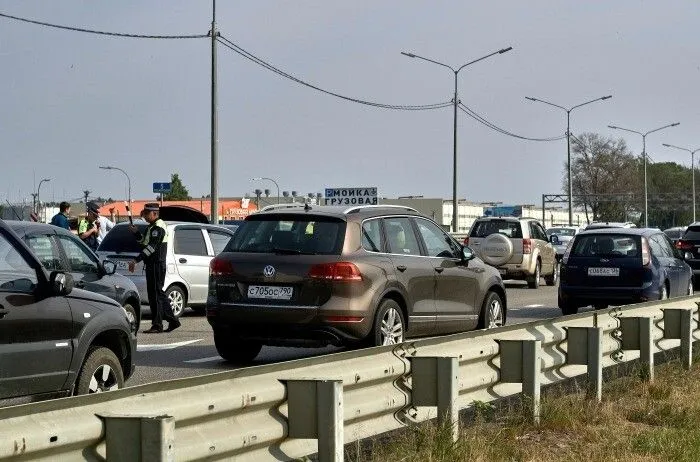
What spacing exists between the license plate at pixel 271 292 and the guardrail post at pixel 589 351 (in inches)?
136

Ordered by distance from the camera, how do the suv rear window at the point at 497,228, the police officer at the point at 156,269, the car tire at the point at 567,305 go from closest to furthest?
the police officer at the point at 156,269 < the car tire at the point at 567,305 < the suv rear window at the point at 497,228

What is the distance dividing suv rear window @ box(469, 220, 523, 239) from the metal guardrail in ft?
81.9

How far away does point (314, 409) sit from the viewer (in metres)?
6.96

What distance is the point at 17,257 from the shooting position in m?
8.83

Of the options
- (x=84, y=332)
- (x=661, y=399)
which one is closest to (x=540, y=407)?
(x=661, y=399)

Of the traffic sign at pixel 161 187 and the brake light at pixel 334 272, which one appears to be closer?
the brake light at pixel 334 272

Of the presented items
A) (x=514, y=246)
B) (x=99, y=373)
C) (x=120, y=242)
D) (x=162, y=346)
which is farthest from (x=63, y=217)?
(x=99, y=373)

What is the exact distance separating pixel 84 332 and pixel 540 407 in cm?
317

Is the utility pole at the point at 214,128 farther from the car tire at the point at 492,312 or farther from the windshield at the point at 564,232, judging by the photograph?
the windshield at the point at 564,232

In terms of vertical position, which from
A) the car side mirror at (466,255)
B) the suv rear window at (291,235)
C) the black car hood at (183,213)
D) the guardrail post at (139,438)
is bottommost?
the guardrail post at (139,438)

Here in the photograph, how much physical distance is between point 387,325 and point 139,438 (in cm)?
886

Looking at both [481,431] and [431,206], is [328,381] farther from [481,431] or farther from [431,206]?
[431,206]

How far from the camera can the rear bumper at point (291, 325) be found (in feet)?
44.5

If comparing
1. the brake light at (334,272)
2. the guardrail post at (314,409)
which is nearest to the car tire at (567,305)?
the brake light at (334,272)
